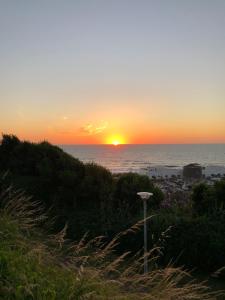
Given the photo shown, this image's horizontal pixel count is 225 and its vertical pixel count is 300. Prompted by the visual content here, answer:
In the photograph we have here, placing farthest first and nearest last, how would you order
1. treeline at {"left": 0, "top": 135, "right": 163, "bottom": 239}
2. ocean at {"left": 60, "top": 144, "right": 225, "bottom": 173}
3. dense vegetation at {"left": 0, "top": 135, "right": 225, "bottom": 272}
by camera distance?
ocean at {"left": 60, "top": 144, "right": 225, "bottom": 173} < treeline at {"left": 0, "top": 135, "right": 163, "bottom": 239} < dense vegetation at {"left": 0, "top": 135, "right": 225, "bottom": 272}

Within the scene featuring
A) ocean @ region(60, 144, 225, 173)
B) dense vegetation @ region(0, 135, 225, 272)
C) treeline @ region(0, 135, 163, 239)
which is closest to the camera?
dense vegetation @ region(0, 135, 225, 272)

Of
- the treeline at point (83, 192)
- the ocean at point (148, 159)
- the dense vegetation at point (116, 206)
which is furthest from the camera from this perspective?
the ocean at point (148, 159)

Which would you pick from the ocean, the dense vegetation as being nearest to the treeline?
the dense vegetation

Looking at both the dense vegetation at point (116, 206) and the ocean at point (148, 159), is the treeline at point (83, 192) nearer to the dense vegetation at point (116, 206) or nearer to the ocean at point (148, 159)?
the dense vegetation at point (116, 206)

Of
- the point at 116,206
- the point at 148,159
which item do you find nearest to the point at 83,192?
the point at 116,206

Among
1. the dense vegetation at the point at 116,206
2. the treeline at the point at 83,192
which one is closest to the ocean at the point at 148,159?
the dense vegetation at the point at 116,206

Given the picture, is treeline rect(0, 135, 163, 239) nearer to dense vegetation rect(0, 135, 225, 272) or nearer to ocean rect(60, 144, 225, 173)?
dense vegetation rect(0, 135, 225, 272)

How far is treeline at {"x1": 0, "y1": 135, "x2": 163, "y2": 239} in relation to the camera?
10.4m

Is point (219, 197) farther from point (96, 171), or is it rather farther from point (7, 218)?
point (7, 218)

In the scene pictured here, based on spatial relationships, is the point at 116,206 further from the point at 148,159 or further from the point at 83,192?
the point at 148,159

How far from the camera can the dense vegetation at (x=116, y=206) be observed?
848cm

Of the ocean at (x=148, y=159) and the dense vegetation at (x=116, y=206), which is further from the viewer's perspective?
the ocean at (x=148, y=159)

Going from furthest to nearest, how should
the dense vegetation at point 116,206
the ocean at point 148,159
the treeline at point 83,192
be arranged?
the ocean at point 148,159, the treeline at point 83,192, the dense vegetation at point 116,206

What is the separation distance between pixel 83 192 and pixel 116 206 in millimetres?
1026
